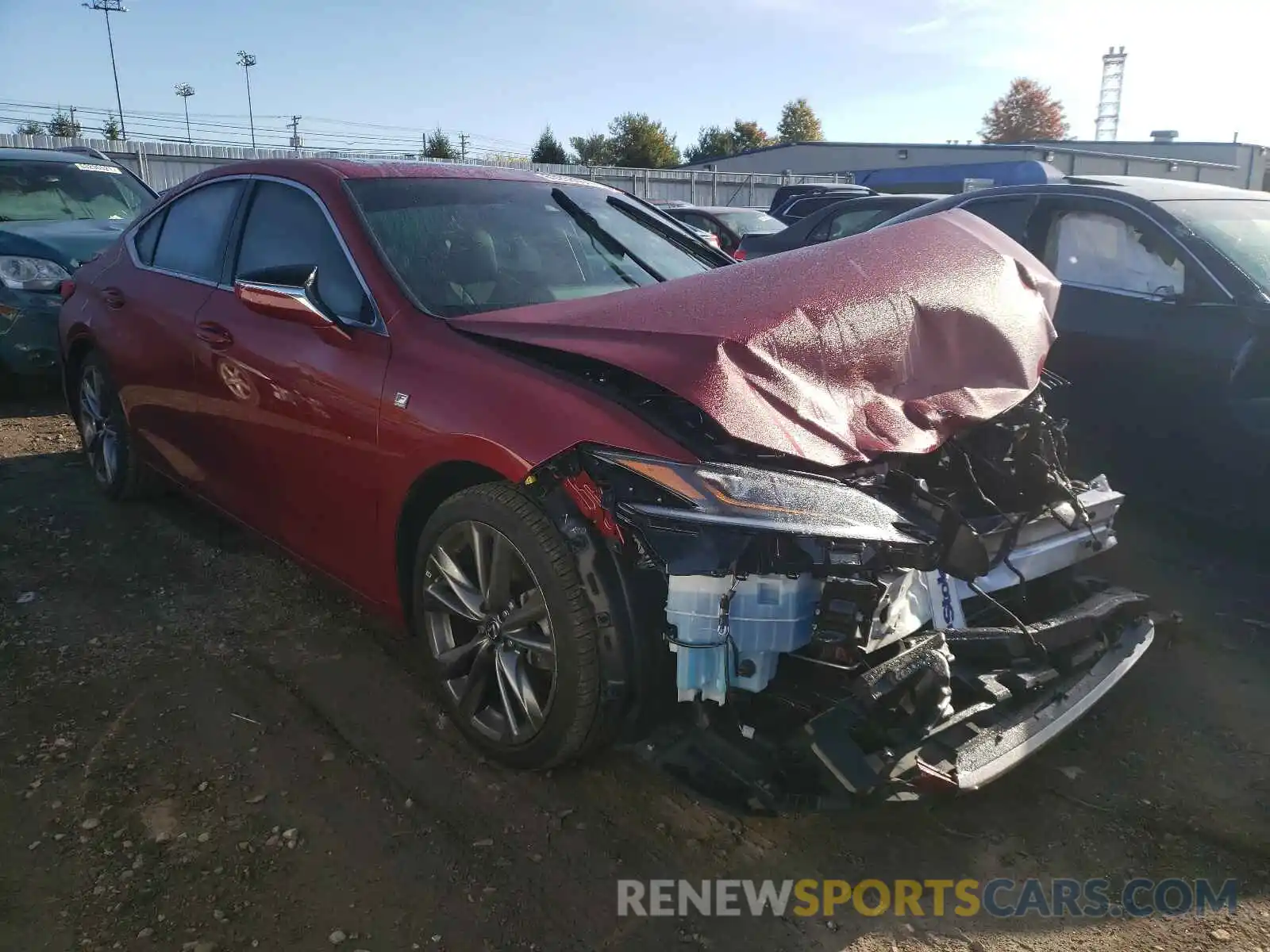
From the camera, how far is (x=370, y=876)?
2.42m

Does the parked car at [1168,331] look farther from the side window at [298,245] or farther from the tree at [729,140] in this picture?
the tree at [729,140]

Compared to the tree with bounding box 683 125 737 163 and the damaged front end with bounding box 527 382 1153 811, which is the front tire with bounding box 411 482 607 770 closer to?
the damaged front end with bounding box 527 382 1153 811

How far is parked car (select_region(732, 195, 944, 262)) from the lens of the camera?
9562 mm

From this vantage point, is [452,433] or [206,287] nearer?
[452,433]

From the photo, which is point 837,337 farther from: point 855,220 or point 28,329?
point 855,220

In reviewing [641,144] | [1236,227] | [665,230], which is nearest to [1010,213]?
[1236,227]

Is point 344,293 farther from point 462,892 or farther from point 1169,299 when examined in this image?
point 1169,299

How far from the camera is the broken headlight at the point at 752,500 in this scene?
7.22ft

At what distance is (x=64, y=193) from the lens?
8250 mm

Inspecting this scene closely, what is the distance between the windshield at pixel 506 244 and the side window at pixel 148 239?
1.67 m

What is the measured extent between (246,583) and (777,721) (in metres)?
2.87

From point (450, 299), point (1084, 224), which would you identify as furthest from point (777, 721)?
point (1084, 224)

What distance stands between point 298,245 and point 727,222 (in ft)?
30.7

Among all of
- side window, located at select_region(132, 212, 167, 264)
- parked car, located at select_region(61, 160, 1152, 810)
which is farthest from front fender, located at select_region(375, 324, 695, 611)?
side window, located at select_region(132, 212, 167, 264)
